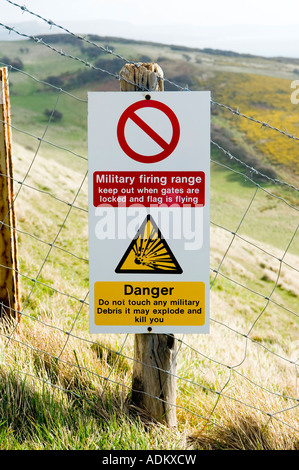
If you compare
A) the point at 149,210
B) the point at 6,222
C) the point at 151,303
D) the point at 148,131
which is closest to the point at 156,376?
the point at 151,303

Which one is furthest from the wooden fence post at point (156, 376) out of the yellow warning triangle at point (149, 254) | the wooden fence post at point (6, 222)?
the wooden fence post at point (6, 222)

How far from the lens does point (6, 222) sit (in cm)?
346

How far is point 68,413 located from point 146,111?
1.61 meters

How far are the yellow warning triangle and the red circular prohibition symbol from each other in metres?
0.31

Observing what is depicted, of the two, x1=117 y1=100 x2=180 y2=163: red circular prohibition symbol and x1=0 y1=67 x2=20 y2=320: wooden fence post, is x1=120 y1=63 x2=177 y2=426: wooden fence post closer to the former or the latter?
x1=117 y1=100 x2=180 y2=163: red circular prohibition symbol

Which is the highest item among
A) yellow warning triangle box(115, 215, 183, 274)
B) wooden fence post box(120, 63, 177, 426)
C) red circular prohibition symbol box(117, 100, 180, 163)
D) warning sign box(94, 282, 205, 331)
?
red circular prohibition symbol box(117, 100, 180, 163)

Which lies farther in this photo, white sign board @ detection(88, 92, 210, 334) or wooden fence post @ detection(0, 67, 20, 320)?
wooden fence post @ detection(0, 67, 20, 320)

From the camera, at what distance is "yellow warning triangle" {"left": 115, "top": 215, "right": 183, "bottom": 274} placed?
2.59 metres

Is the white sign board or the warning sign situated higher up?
the white sign board

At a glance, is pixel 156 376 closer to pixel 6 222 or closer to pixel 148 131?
pixel 148 131

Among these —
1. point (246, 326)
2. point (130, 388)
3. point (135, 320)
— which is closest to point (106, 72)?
point (135, 320)

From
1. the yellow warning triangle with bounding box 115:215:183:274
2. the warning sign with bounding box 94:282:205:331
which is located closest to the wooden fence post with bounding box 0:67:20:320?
the warning sign with bounding box 94:282:205:331

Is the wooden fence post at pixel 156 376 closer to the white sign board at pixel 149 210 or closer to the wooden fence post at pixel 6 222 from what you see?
the white sign board at pixel 149 210

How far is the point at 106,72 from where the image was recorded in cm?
258
